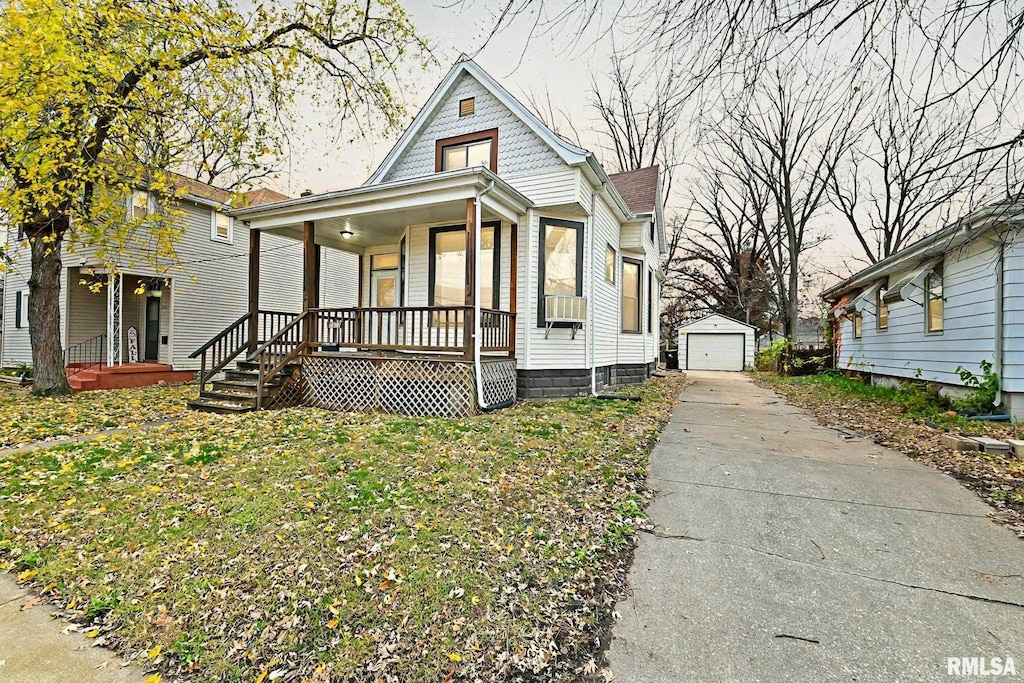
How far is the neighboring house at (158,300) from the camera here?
12.6m

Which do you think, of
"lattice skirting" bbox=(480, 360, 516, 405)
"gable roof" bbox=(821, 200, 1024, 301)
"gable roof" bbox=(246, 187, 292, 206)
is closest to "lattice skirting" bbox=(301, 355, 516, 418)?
"lattice skirting" bbox=(480, 360, 516, 405)

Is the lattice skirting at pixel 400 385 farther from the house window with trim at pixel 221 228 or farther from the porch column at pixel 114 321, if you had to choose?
the house window with trim at pixel 221 228

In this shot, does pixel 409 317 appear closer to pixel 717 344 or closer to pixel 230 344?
pixel 230 344

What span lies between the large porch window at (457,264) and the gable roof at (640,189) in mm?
5792

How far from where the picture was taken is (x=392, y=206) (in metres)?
8.24

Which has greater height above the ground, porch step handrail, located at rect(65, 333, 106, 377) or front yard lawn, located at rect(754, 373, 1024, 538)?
porch step handrail, located at rect(65, 333, 106, 377)

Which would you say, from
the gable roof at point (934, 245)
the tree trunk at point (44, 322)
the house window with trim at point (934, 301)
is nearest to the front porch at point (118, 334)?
the tree trunk at point (44, 322)

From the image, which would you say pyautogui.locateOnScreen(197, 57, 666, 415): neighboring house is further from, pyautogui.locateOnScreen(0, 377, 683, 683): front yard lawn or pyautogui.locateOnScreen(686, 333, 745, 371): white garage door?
pyautogui.locateOnScreen(686, 333, 745, 371): white garage door

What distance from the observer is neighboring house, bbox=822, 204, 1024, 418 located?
280 inches

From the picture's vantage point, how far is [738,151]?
2303 centimetres

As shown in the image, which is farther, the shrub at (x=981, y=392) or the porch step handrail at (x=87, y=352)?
the porch step handrail at (x=87, y=352)

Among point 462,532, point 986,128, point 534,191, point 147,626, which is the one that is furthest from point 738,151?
point 147,626

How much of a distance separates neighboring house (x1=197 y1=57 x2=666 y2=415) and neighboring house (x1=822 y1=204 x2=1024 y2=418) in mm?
5693

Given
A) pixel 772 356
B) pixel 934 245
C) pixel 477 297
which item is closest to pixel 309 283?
Result: pixel 477 297
